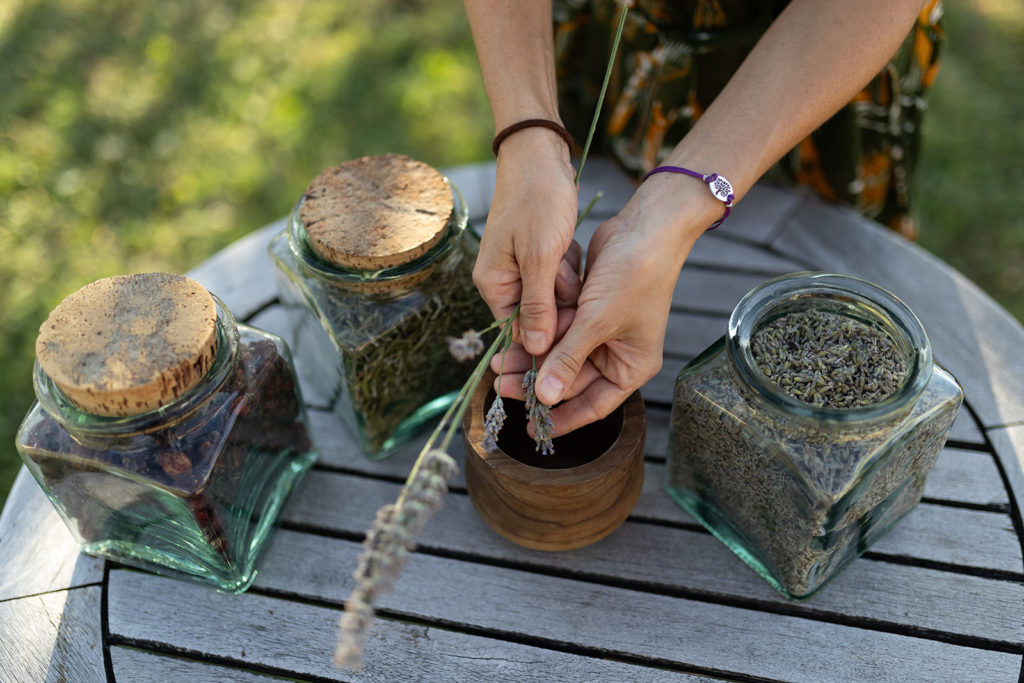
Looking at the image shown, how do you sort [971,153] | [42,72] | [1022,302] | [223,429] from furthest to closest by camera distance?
[42,72] → [971,153] → [1022,302] → [223,429]

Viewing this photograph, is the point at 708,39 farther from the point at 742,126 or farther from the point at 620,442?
the point at 620,442

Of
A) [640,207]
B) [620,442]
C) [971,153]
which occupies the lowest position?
[971,153]

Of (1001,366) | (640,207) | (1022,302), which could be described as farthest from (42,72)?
(1022,302)

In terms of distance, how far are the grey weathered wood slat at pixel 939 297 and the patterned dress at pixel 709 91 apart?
0.41 ft

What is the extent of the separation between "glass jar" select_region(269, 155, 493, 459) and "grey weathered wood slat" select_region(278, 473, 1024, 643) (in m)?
0.12

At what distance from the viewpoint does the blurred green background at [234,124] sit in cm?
229

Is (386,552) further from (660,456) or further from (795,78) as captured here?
(795,78)

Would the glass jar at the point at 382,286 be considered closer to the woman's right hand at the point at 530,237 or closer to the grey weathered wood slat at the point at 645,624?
the woman's right hand at the point at 530,237

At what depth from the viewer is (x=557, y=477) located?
3.08ft

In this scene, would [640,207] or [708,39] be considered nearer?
[640,207]

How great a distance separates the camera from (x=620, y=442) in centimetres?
98

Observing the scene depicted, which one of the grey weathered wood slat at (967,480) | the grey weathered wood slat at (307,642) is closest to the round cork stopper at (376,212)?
the grey weathered wood slat at (307,642)

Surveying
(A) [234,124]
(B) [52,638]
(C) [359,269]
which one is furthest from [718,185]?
(A) [234,124]

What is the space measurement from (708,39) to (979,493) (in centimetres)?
82
